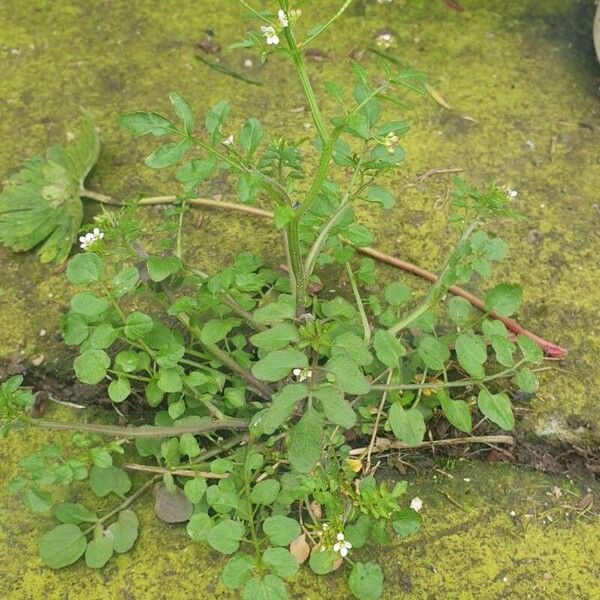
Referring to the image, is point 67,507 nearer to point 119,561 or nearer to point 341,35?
point 119,561

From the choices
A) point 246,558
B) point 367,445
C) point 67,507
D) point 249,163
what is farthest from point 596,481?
point 67,507

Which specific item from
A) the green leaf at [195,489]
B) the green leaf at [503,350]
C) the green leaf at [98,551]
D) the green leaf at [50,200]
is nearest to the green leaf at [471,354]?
the green leaf at [503,350]

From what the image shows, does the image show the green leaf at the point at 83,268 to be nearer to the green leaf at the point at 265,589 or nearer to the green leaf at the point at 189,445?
the green leaf at the point at 189,445

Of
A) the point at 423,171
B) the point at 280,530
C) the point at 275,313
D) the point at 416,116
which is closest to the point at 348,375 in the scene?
the point at 275,313

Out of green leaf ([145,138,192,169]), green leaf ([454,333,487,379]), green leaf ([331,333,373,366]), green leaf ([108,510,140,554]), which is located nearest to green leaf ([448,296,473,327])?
green leaf ([454,333,487,379])

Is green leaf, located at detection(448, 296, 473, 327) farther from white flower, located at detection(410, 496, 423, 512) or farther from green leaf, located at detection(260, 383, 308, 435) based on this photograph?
green leaf, located at detection(260, 383, 308, 435)
